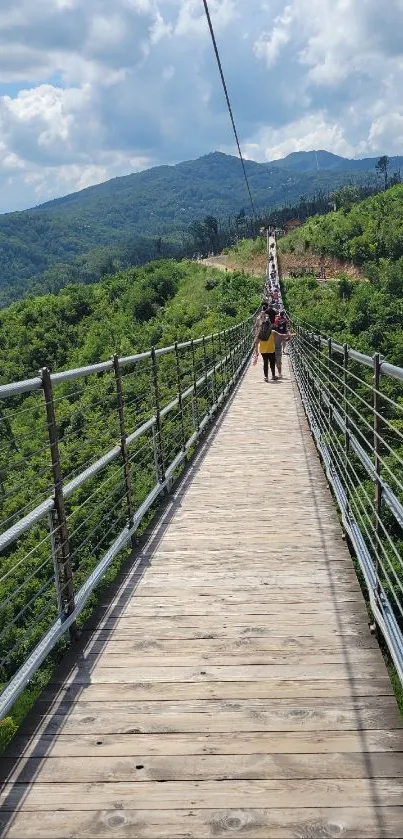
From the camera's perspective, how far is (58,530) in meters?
3.43

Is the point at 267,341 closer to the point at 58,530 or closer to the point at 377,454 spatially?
the point at 377,454

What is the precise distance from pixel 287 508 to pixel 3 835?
401cm

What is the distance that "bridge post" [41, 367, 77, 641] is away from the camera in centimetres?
323

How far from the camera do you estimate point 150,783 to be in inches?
96.5

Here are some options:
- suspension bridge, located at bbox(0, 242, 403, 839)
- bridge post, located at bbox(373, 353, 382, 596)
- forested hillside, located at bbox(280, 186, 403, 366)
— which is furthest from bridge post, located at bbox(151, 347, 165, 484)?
forested hillside, located at bbox(280, 186, 403, 366)

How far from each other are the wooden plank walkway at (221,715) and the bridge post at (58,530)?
0.85ft

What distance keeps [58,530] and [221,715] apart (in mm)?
1157

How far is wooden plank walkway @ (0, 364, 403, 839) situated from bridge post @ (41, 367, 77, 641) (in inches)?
10.3

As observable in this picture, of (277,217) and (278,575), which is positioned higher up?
(277,217)

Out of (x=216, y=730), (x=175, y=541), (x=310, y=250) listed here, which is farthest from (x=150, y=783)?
(x=310, y=250)

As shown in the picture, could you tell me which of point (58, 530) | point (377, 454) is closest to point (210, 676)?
point (58, 530)

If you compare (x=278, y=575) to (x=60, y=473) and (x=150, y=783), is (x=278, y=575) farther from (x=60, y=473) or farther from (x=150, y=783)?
(x=150, y=783)

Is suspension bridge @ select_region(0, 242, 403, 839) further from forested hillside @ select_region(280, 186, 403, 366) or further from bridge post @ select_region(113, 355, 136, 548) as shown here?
forested hillside @ select_region(280, 186, 403, 366)

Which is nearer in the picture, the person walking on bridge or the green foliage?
the person walking on bridge
